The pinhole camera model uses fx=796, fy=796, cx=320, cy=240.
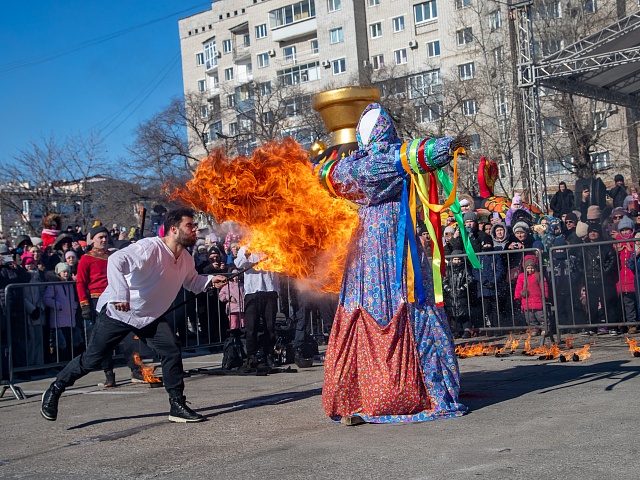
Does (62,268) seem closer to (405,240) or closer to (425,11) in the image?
(405,240)

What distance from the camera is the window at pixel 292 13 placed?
56.2 meters

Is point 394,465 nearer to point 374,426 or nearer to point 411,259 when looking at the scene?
point 374,426

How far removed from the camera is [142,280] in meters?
6.85

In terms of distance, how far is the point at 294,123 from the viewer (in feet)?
138

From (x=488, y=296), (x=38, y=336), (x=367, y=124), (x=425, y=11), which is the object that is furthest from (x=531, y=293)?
(x=425, y=11)

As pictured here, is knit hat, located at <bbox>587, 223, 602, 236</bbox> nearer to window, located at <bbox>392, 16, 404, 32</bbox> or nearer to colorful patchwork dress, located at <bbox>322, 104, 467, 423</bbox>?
A: colorful patchwork dress, located at <bbox>322, 104, 467, 423</bbox>

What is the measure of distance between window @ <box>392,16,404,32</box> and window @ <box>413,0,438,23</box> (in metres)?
1.05

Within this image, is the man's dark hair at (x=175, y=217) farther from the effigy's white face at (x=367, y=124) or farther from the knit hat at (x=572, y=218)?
the knit hat at (x=572, y=218)

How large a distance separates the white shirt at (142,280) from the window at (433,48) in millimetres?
45182

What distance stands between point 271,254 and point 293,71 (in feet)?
167

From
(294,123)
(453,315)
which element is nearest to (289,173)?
(453,315)

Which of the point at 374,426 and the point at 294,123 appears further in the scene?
the point at 294,123

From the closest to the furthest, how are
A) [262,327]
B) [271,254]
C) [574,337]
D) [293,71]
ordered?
[271,254] < [262,327] < [574,337] < [293,71]

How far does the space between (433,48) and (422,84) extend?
1273 centimetres
